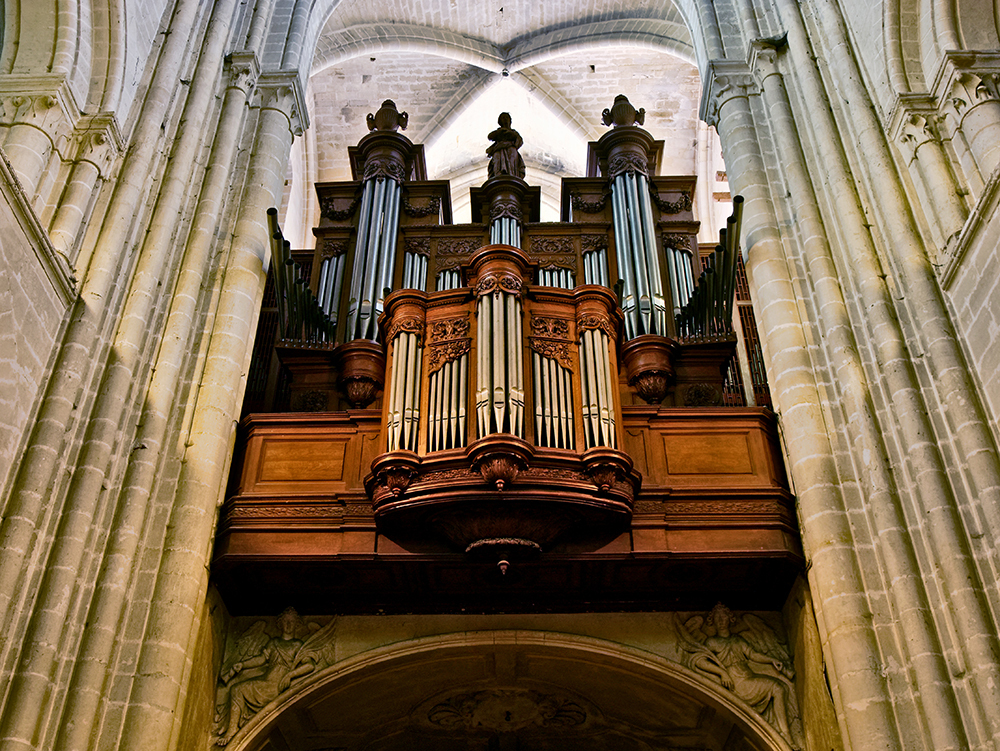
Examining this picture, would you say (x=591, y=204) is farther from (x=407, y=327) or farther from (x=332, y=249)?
(x=407, y=327)

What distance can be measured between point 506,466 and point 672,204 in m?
6.10

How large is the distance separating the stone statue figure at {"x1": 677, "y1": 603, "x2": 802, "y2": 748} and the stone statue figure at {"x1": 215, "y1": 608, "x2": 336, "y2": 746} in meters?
3.10

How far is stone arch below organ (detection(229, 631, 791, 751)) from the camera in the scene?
326 inches

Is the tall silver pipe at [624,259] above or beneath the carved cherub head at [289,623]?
above

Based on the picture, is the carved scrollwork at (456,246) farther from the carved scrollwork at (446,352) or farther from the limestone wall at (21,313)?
the limestone wall at (21,313)

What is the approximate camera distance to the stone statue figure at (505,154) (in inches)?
517

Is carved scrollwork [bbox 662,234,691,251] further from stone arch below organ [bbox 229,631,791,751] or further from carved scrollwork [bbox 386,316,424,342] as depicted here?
stone arch below organ [bbox 229,631,791,751]

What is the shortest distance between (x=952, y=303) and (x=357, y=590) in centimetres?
535

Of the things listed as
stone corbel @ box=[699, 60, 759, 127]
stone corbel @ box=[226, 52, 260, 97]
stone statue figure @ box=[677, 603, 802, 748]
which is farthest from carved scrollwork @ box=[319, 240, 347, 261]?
stone statue figure @ box=[677, 603, 802, 748]

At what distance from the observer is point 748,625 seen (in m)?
8.48

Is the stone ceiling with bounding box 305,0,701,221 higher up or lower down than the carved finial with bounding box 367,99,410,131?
higher up

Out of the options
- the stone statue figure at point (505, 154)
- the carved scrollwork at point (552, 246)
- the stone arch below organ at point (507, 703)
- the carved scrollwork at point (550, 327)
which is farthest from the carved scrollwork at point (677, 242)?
the stone arch below organ at point (507, 703)

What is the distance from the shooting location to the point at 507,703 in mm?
9477

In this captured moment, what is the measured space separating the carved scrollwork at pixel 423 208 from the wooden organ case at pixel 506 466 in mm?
A: 2767
